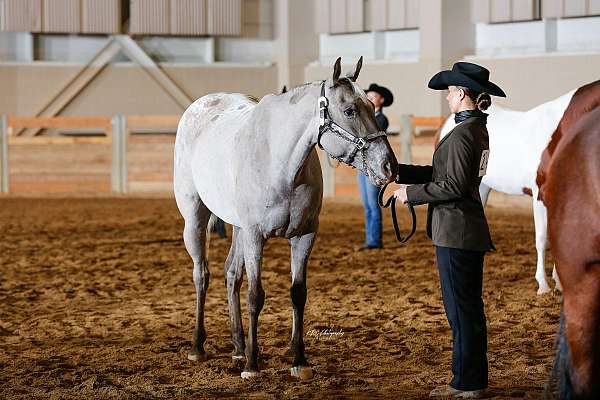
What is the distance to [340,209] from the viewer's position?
564 inches

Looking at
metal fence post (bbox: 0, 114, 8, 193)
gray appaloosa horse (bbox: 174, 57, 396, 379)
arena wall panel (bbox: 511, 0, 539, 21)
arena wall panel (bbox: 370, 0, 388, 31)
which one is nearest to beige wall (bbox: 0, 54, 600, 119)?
arena wall panel (bbox: 370, 0, 388, 31)

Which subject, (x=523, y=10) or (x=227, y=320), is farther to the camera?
(x=523, y=10)

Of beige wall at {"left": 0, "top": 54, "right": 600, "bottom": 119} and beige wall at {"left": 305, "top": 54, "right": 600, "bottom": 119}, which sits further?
beige wall at {"left": 0, "top": 54, "right": 600, "bottom": 119}

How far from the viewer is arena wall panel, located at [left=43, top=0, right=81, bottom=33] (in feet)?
60.6

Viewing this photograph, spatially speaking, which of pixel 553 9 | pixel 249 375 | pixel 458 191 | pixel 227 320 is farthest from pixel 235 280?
pixel 553 9

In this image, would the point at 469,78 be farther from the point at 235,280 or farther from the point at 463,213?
the point at 235,280

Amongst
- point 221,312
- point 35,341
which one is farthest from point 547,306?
point 35,341

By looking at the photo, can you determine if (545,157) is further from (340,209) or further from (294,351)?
(340,209)

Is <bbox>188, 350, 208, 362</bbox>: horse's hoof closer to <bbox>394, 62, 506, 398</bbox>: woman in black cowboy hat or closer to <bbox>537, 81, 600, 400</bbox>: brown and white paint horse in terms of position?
<bbox>394, 62, 506, 398</bbox>: woman in black cowboy hat

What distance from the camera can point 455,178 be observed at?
4.50m

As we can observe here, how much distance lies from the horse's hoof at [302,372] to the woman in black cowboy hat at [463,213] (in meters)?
0.77

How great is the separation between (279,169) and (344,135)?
1.53 feet

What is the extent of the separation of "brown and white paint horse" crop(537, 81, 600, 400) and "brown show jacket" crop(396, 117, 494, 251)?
1073mm

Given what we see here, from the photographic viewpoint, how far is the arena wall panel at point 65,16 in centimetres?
1848
